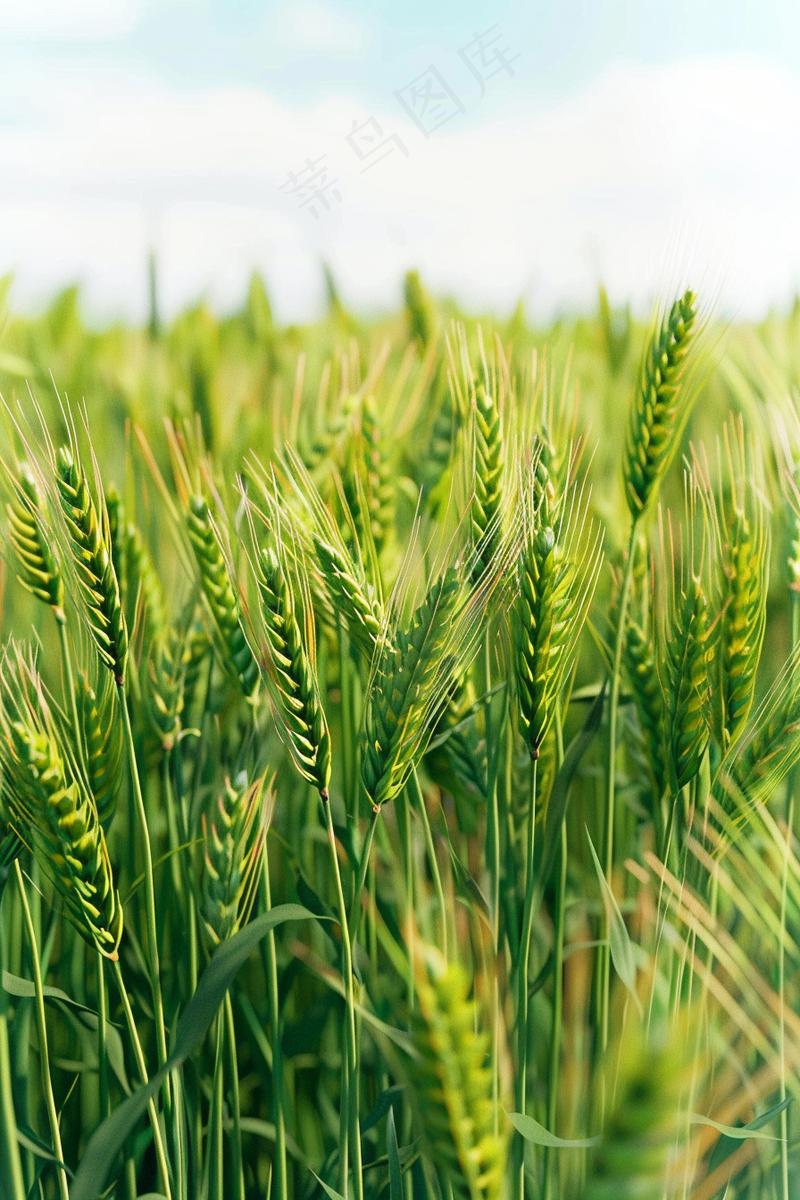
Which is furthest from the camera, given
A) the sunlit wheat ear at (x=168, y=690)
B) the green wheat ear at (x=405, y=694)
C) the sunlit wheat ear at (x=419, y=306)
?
the sunlit wheat ear at (x=419, y=306)

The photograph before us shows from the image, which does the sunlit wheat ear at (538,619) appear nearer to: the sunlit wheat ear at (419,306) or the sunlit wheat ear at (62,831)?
the sunlit wheat ear at (62,831)

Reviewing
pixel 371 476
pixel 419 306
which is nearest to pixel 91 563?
pixel 371 476

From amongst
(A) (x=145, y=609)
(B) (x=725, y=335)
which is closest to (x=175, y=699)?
(A) (x=145, y=609)

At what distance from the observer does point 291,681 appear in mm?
329

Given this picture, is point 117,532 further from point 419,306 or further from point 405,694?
point 419,306

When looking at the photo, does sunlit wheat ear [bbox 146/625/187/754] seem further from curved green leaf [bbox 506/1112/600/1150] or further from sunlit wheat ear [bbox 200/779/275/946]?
curved green leaf [bbox 506/1112/600/1150]

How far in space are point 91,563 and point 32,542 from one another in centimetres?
5

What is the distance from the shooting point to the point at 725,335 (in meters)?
0.49

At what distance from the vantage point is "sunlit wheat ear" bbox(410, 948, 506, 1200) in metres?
0.22

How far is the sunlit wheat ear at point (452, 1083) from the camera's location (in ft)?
0.72

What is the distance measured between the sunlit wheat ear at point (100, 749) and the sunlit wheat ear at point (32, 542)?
41 mm

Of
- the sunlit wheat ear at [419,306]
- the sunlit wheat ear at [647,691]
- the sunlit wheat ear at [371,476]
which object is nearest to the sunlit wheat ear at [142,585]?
the sunlit wheat ear at [371,476]

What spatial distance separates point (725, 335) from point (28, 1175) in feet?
1.84

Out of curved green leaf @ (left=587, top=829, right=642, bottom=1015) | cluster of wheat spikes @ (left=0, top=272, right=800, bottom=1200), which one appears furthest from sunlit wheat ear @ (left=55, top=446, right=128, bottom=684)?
curved green leaf @ (left=587, top=829, right=642, bottom=1015)
